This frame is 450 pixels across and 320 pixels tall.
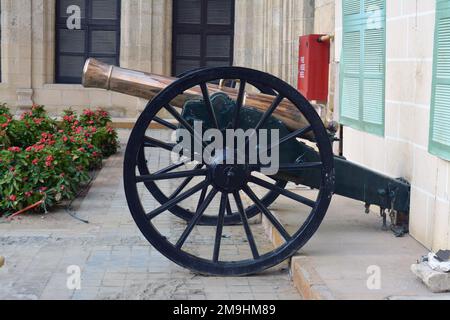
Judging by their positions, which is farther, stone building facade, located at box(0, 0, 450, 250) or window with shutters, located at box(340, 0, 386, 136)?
window with shutters, located at box(340, 0, 386, 136)

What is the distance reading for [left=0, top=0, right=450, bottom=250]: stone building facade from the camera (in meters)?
6.82

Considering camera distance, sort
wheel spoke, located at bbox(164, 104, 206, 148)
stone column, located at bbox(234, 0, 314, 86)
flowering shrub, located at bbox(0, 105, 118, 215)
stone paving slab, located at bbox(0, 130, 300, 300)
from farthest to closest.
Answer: stone column, located at bbox(234, 0, 314, 86), flowering shrub, located at bbox(0, 105, 118, 215), wheel spoke, located at bbox(164, 104, 206, 148), stone paving slab, located at bbox(0, 130, 300, 300)

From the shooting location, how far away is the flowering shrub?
8.88 meters

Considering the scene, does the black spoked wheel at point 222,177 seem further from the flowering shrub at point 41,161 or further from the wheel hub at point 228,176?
the flowering shrub at point 41,161

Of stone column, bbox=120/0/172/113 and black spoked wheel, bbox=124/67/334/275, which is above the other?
stone column, bbox=120/0/172/113

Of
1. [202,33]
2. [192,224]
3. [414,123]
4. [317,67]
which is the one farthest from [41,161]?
[202,33]

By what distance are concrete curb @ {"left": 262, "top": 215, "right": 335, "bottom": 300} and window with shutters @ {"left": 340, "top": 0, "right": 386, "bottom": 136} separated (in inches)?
79.3

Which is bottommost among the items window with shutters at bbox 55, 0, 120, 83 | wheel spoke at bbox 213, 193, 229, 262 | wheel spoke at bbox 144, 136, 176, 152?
wheel spoke at bbox 213, 193, 229, 262

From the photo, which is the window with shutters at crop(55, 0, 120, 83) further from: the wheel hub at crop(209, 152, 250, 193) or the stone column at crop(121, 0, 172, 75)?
the wheel hub at crop(209, 152, 250, 193)

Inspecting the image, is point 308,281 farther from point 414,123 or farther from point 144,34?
point 144,34

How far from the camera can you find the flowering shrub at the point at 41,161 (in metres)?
8.88

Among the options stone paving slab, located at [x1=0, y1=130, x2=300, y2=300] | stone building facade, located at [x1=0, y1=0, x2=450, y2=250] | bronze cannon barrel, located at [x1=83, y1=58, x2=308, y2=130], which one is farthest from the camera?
bronze cannon barrel, located at [x1=83, y1=58, x2=308, y2=130]

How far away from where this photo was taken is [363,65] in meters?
8.55

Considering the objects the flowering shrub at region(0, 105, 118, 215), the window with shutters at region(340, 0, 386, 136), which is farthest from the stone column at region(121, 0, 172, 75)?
the window with shutters at region(340, 0, 386, 136)
